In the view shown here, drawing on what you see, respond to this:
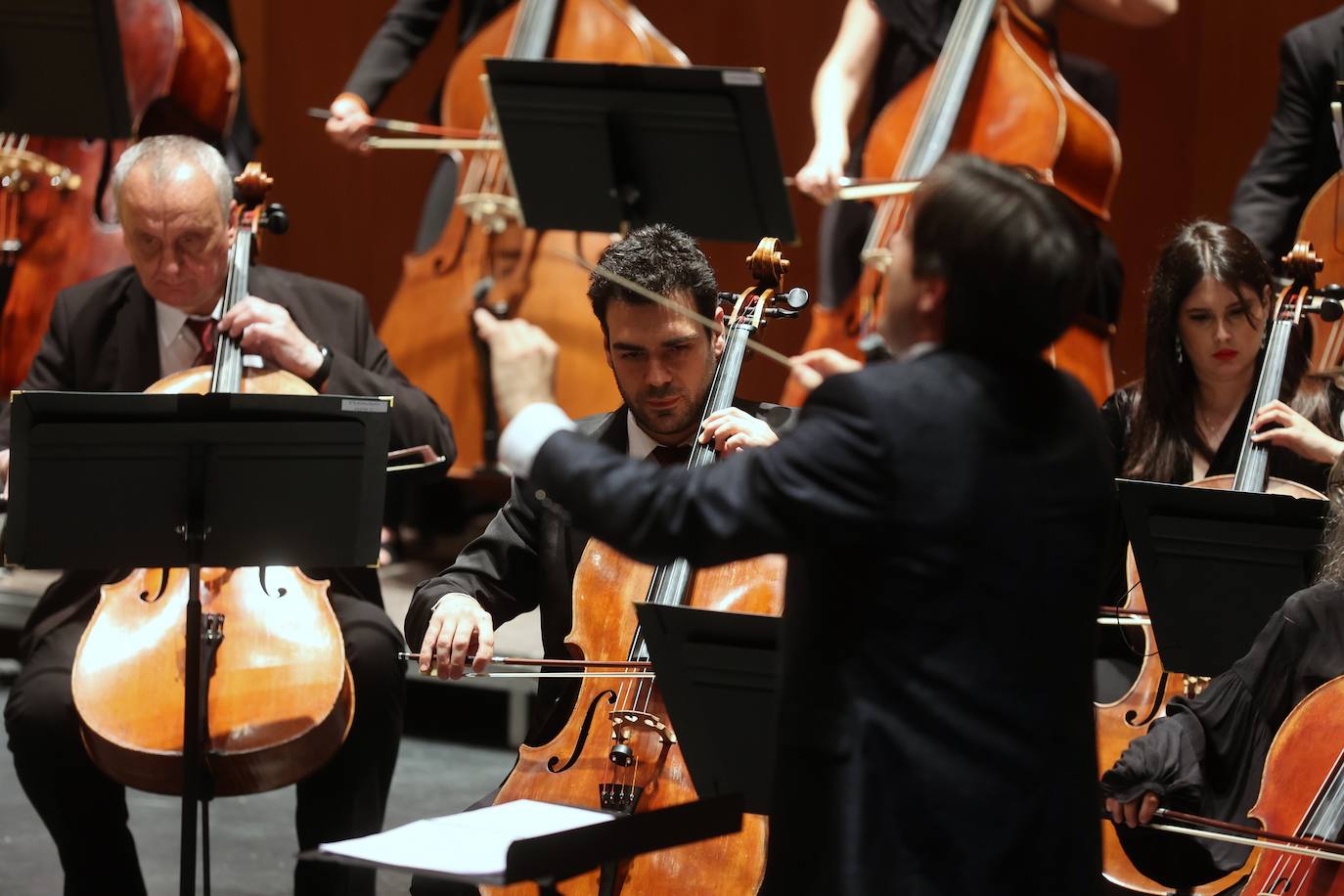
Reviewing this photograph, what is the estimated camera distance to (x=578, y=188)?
3258 millimetres

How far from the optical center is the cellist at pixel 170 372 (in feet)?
8.35

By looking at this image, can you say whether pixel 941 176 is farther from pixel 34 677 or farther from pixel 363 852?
pixel 34 677

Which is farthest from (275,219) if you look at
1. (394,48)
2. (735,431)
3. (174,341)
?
(394,48)

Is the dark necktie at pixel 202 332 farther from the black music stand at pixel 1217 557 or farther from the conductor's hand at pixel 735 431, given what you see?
the black music stand at pixel 1217 557

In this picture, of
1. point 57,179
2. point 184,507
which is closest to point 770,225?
point 184,507

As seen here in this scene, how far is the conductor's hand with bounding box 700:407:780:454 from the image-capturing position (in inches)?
77.9

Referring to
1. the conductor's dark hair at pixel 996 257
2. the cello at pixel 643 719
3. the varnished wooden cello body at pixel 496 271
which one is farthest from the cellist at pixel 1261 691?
the varnished wooden cello body at pixel 496 271

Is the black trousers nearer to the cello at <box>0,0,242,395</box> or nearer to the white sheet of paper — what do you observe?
the white sheet of paper

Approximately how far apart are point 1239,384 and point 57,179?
98.8 inches

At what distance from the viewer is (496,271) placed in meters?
3.77

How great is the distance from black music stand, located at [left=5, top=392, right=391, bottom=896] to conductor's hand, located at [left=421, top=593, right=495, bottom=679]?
230 mm

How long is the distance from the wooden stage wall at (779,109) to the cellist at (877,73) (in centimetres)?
73

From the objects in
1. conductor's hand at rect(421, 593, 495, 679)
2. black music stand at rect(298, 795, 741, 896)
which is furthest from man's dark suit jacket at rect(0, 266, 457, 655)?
black music stand at rect(298, 795, 741, 896)

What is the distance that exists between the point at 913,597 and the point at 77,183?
2.90 metres
